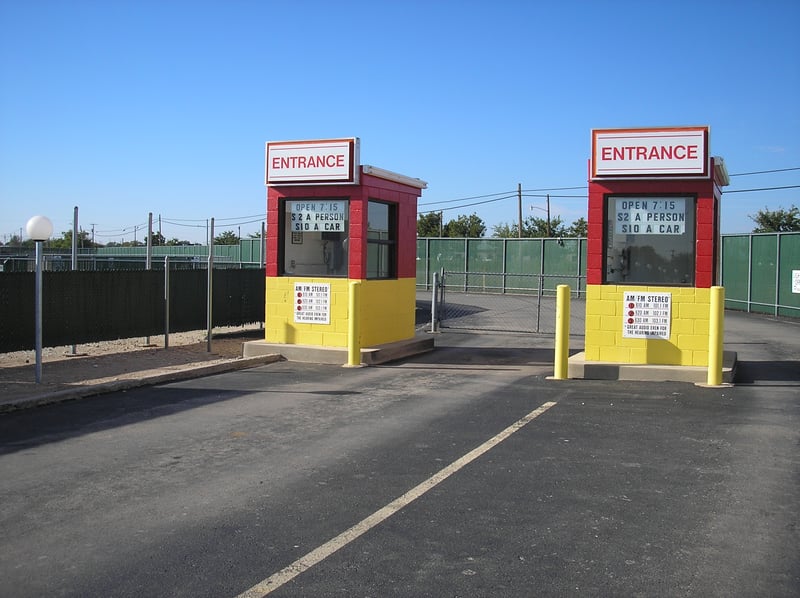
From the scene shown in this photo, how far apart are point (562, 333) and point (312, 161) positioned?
5.53 metres

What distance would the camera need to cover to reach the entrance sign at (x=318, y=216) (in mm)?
14508

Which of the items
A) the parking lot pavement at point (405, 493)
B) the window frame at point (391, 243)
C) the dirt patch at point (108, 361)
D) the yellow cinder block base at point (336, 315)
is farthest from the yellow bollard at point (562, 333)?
the dirt patch at point (108, 361)

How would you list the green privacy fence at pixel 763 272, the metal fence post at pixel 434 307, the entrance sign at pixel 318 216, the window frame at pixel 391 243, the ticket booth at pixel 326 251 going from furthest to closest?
the green privacy fence at pixel 763 272
the metal fence post at pixel 434 307
the window frame at pixel 391 243
the entrance sign at pixel 318 216
the ticket booth at pixel 326 251

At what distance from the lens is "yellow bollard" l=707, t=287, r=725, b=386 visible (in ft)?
36.7

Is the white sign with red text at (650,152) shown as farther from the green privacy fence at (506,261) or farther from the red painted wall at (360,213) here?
the green privacy fence at (506,261)

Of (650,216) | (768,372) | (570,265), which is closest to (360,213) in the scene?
(650,216)

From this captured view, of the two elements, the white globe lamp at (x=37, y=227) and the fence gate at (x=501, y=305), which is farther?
the fence gate at (x=501, y=305)

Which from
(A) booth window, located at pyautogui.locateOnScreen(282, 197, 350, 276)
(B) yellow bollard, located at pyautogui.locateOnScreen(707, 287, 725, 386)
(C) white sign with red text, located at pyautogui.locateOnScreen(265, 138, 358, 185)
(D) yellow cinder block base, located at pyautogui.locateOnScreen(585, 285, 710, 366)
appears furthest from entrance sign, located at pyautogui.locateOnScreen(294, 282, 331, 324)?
(B) yellow bollard, located at pyautogui.locateOnScreen(707, 287, 725, 386)

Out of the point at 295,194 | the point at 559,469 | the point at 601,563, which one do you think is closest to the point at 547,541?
the point at 601,563

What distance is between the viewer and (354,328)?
13.5 metres

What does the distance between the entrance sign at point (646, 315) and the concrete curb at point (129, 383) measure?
613 cm

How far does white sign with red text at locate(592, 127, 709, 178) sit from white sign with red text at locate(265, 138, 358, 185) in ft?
14.0

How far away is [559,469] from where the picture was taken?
6.84m

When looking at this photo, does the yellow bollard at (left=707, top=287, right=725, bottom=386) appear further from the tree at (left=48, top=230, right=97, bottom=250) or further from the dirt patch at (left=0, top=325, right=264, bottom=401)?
the tree at (left=48, top=230, right=97, bottom=250)
